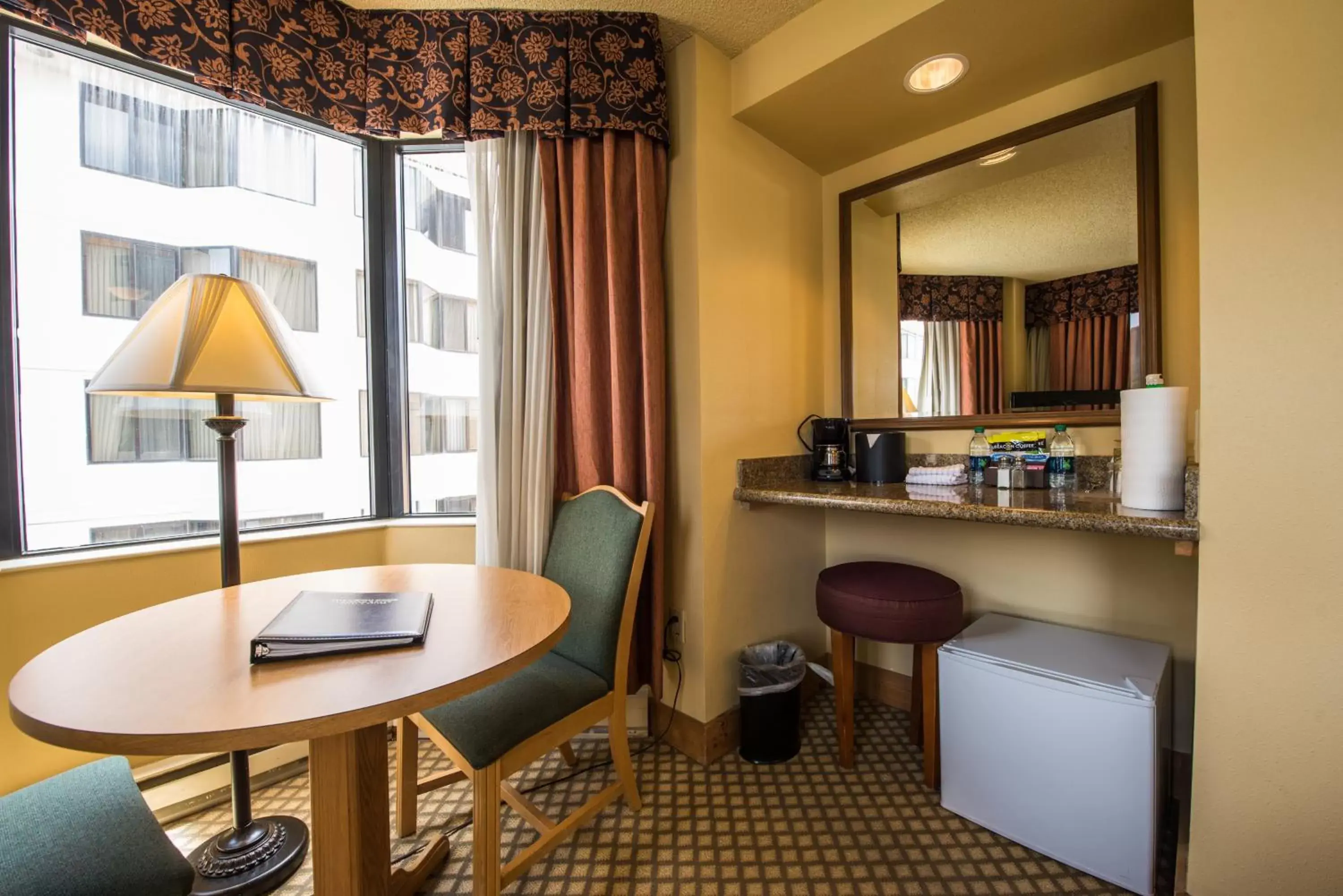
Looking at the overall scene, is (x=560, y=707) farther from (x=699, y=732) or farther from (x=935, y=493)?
(x=935, y=493)

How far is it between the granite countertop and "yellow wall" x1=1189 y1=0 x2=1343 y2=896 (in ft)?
0.33

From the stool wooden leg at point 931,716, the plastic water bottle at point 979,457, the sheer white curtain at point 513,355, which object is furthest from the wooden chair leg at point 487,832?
the plastic water bottle at point 979,457

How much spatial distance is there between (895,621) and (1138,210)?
55.7 inches

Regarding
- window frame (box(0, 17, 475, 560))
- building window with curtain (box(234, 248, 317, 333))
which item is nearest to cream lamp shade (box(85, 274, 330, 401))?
building window with curtain (box(234, 248, 317, 333))

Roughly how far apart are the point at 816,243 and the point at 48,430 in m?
2.67

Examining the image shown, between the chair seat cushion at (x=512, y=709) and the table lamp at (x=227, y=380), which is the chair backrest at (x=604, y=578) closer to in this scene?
the chair seat cushion at (x=512, y=709)

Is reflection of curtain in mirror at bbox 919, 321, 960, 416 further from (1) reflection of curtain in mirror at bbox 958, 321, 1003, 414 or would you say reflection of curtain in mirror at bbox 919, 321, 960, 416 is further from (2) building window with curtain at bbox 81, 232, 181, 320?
(2) building window with curtain at bbox 81, 232, 181, 320

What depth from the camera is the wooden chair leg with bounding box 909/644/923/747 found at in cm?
176

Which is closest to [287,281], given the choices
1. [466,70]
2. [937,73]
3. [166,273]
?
[166,273]

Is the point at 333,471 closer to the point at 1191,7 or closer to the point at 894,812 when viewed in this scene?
the point at 894,812

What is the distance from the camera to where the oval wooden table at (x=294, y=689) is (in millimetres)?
660

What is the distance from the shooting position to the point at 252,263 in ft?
6.05

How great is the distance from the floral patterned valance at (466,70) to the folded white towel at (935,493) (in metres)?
1.44

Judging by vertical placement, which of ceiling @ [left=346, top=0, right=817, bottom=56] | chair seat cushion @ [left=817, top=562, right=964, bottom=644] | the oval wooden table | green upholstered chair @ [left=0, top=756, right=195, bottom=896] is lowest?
green upholstered chair @ [left=0, top=756, right=195, bottom=896]
